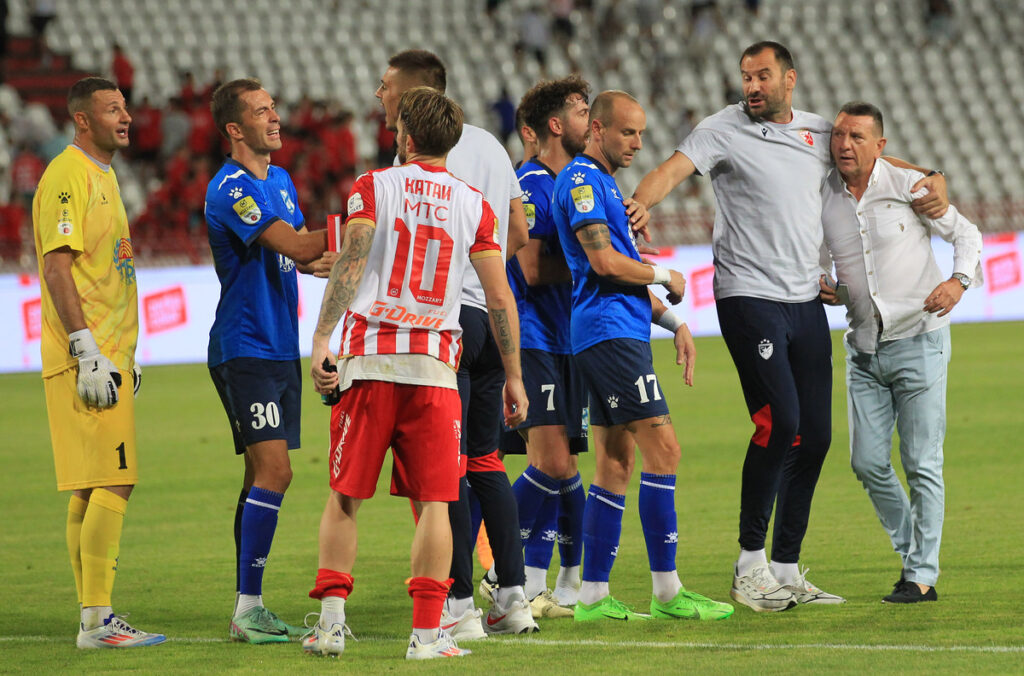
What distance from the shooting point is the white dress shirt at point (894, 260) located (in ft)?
20.7

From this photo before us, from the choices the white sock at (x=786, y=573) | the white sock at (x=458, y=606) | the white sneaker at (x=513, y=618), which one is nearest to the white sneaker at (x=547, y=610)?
the white sneaker at (x=513, y=618)

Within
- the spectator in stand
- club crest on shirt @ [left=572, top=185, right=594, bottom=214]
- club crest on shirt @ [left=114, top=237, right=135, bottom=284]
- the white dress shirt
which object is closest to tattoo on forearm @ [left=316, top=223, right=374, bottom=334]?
club crest on shirt @ [left=572, top=185, right=594, bottom=214]

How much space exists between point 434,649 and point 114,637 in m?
1.42

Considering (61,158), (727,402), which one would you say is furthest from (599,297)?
(727,402)

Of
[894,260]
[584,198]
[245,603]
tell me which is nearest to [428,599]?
[245,603]

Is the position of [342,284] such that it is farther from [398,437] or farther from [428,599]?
[428,599]

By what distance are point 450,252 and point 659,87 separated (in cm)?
2480

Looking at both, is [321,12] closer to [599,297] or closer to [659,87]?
[659,87]

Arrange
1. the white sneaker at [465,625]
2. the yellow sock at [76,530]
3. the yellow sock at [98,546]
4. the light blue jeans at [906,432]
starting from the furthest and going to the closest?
the light blue jeans at [906,432]
the yellow sock at [76,530]
the yellow sock at [98,546]
the white sneaker at [465,625]

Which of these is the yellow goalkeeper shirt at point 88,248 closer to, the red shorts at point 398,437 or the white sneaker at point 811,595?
the red shorts at point 398,437

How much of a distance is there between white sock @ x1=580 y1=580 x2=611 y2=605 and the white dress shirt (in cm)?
164

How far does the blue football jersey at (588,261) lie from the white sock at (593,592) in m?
1.01

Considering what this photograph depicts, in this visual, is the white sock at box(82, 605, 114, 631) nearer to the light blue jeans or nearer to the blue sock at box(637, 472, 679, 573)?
the blue sock at box(637, 472, 679, 573)

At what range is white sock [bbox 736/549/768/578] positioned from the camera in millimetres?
6168
